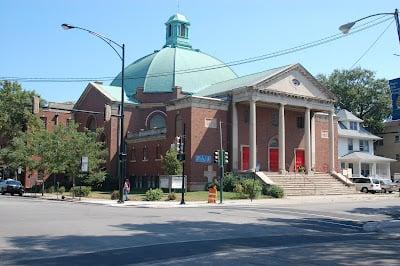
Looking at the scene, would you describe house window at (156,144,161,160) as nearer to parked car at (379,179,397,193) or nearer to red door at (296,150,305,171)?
red door at (296,150,305,171)

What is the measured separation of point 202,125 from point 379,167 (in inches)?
1448

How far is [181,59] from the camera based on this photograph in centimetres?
6150

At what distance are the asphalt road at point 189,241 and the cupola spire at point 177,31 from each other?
4796cm

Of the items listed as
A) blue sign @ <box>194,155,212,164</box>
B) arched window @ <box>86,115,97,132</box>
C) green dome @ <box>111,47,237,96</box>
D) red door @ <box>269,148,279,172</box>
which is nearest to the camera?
blue sign @ <box>194,155,212,164</box>

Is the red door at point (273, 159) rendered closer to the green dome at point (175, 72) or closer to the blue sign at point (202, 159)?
the blue sign at point (202, 159)

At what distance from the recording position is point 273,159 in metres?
54.3

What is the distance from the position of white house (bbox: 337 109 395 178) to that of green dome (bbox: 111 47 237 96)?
19.4 meters

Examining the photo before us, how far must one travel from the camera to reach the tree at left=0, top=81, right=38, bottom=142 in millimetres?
64812

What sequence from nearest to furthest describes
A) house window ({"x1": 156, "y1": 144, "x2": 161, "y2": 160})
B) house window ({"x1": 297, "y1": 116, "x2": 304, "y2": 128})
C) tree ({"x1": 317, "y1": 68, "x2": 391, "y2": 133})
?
house window ({"x1": 156, "y1": 144, "x2": 161, "y2": 160}) < house window ({"x1": 297, "y1": 116, "x2": 304, "y2": 128}) < tree ({"x1": 317, "y1": 68, "x2": 391, "y2": 133})

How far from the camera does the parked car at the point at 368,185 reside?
52.1 meters

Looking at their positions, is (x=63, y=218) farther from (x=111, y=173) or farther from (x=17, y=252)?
(x=111, y=173)

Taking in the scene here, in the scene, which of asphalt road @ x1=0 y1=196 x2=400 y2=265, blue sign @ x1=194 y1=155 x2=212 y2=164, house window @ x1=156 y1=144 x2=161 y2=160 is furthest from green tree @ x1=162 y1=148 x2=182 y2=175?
asphalt road @ x1=0 y1=196 x2=400 y2=265

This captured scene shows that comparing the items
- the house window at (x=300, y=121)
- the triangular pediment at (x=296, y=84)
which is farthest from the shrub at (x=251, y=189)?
the house window at (x=300, y=121)

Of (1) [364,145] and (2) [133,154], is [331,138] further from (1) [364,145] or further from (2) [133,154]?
(1) [364,145]
